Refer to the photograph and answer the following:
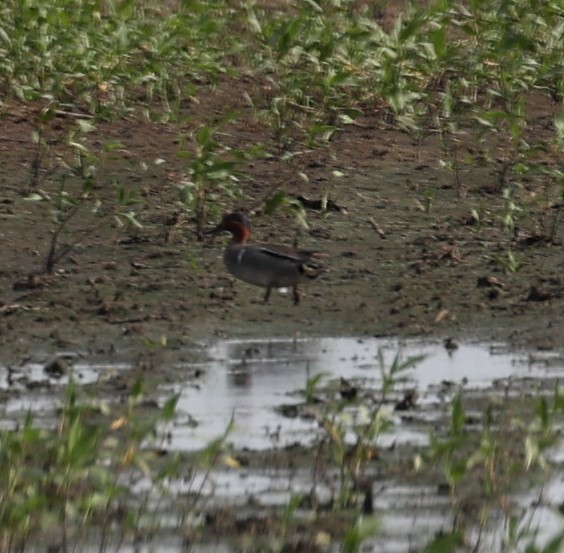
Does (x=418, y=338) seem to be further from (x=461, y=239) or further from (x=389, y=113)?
(x=389, y=113)

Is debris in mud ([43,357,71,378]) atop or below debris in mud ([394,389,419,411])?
below

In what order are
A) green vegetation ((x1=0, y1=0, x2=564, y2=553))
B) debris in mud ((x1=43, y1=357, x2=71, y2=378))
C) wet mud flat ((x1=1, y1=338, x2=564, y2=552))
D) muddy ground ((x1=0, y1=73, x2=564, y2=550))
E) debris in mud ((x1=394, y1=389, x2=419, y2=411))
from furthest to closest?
green vegetation ((x1=0, y1=0, x2=564, y2=553)) < muddy ground ((x1=0, y1=73, x2=564, y2=550)) < debris in mud ((x1=43, y1=357, x2=71, y2=378)) < debris in mud ((x1=394, y1=389, x2=419, y2=411)) < wet mud flat ((x1=1, y1=338, x2=564, y2=552))

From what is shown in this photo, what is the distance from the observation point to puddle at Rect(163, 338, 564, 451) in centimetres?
777

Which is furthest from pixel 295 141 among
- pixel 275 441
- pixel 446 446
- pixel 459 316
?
pixel 446 446

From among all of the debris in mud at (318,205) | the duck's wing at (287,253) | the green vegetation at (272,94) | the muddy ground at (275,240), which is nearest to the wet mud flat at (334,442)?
the muddy ground at (275,240)

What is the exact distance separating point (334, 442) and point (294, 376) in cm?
155

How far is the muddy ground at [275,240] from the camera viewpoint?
9633 mm

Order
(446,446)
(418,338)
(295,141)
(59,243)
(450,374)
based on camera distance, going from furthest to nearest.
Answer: (295,141)
(59,243)
(418,338)
(450,374)
(446,446)

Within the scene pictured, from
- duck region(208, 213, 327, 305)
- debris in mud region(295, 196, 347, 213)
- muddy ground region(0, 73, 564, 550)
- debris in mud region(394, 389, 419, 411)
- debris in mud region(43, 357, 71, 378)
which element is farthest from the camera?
debris in mud region(295, 196, 347, 213)

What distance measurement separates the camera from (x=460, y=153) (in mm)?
13070

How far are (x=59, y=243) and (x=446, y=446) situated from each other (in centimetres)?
477

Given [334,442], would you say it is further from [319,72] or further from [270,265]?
[319,72]

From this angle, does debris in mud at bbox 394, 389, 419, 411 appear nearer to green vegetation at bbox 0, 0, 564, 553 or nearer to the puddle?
the puddle

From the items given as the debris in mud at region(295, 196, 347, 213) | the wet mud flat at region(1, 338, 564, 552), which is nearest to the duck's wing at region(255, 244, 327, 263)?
the wet mud flat at region(1, 338, 564, 552)
